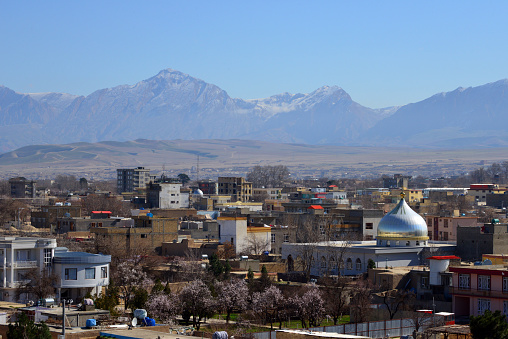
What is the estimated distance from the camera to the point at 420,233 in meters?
62.9

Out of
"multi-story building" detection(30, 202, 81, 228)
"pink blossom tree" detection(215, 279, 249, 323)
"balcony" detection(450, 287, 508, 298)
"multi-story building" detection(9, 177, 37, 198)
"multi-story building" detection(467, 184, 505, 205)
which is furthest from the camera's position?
"multi-story building" detection(9, 177, 37, 198)

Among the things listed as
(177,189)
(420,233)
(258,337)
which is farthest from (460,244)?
(177,189)

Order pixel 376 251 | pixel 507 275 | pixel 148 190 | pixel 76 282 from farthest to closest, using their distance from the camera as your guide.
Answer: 1. pixel 148 190
2. pixel 376 251
3. pixel 76 282
4. pixel 507 275

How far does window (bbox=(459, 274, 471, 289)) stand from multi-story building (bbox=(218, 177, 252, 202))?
121721 mm

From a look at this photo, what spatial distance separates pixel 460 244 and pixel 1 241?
27.4 metres

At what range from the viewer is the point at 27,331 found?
95.6 ft

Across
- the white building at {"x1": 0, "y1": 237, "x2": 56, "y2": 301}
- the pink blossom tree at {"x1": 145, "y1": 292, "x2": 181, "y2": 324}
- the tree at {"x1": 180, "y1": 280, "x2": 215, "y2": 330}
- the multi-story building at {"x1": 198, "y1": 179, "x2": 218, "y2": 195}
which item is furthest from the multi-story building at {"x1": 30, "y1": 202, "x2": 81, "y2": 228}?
the multi-story building at {"x1": 198, "y1": 179, "x2": 218, "y2": 195}

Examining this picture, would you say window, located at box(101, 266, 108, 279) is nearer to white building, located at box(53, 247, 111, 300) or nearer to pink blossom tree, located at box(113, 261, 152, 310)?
white building, located at box(53, 247, 111, 300)

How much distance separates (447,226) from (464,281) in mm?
37956

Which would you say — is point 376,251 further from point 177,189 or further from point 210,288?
point 177,189

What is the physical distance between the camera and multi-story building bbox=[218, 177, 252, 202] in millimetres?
166137

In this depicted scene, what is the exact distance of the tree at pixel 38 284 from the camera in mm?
42844

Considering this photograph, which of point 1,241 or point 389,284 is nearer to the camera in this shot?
point 1,241

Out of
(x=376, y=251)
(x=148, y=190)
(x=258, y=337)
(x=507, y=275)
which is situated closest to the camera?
(x=258, y=337)
